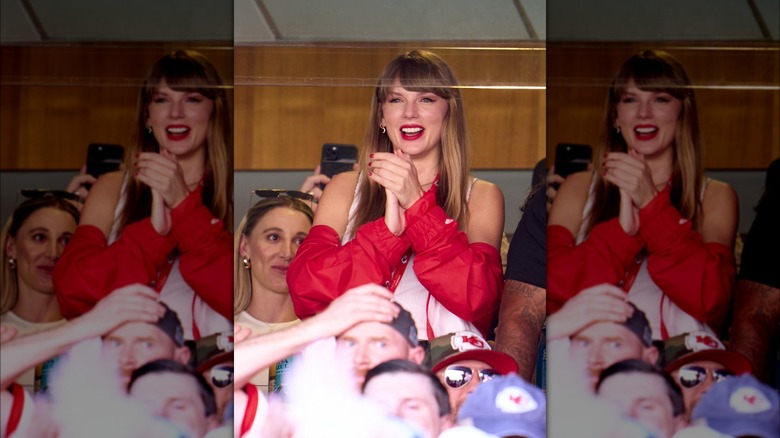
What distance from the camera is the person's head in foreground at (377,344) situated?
16.3 feet

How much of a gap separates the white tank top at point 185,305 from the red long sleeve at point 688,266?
6.78ft

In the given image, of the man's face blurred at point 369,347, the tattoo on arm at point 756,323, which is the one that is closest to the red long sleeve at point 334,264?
the man's face blurred at point 369,347

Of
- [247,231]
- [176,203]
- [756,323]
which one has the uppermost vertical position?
[176,203]

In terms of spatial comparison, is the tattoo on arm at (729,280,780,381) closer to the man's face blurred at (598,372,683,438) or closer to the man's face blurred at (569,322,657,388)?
the man's face blurred at (598,372,683,438)

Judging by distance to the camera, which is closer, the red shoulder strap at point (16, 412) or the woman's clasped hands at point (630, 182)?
the red shoulder strap at point (16, 412)

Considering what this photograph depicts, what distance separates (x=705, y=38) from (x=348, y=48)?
1.71 meters

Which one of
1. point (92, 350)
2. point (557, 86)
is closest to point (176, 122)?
point (92, 350)

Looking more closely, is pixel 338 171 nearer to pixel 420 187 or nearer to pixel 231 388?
pixel 420 187

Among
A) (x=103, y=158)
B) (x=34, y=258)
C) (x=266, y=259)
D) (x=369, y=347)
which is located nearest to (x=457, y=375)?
(x=369, y=347)

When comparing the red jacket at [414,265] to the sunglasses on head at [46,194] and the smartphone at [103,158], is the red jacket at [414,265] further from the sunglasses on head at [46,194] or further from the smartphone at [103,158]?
the sunglasses on head at [46,194]

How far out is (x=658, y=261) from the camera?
5.04 meters

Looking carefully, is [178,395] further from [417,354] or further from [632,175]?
[632,175]

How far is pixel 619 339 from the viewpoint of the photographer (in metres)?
5.06

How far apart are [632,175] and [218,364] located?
2158 mm
